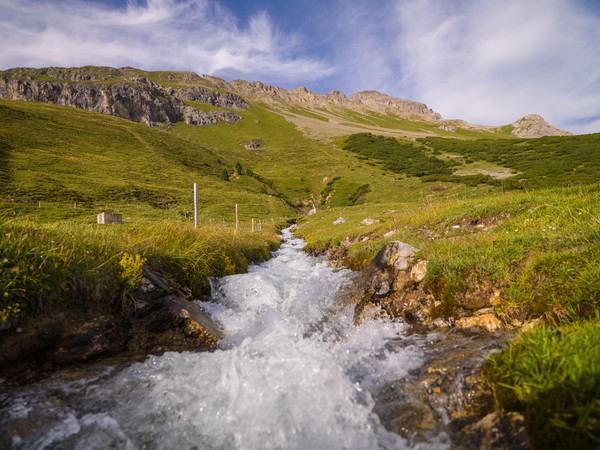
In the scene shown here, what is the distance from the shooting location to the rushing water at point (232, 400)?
9.35 feet

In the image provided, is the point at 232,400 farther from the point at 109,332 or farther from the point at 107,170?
the point at 107,170

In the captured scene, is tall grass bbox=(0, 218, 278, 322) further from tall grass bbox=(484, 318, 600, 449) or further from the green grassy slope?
the green grassy slope

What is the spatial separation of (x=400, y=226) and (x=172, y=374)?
11.7 meters

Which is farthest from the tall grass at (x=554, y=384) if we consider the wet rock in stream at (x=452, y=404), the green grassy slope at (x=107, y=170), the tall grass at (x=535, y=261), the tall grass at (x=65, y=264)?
the green grassy slope at (x=107, y=170)

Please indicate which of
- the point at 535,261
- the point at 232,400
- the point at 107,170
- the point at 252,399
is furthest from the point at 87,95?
the point at 535,261

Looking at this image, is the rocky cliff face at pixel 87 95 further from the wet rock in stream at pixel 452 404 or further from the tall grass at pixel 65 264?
the wet rock in stream at pixel 452 404

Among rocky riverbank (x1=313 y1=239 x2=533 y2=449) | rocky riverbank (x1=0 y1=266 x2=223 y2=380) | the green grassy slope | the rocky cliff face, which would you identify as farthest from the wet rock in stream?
the rocky cliff face

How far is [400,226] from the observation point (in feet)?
42.2

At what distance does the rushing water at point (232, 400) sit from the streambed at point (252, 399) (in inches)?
0.5

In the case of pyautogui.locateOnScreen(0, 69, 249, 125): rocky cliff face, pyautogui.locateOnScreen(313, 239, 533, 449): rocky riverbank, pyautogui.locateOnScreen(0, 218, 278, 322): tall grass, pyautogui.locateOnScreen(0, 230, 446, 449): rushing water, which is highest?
pyautogui.locateOnScreen(0, 69, 249, 125): rocky cliff face

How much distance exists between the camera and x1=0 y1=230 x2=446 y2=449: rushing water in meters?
2.85

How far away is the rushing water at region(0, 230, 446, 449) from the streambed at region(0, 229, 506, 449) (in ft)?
0.04

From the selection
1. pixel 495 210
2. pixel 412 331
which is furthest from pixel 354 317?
pixel 495 210

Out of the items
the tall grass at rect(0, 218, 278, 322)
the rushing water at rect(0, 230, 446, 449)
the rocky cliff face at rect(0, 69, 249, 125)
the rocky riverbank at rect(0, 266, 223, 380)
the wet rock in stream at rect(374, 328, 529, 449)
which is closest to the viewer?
the wet rock in stream at rect(374, 328, 529, 449)
